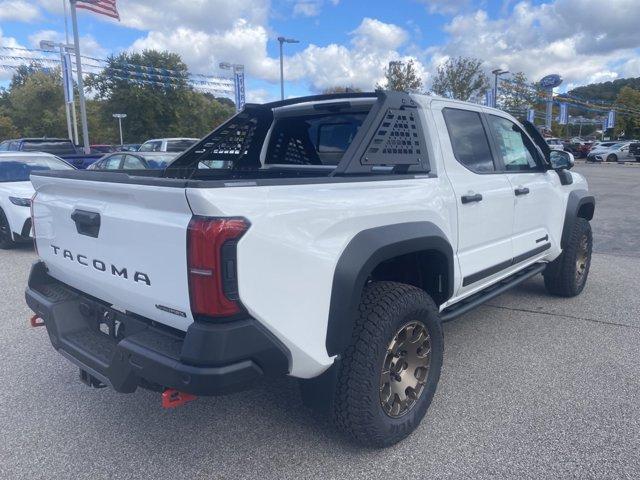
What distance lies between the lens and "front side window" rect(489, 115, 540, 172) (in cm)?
395

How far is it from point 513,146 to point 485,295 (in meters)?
1.35

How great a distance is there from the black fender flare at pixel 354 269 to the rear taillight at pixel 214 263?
0.52 m

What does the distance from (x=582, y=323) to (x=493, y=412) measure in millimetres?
2026

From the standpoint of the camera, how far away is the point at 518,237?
3959 mm

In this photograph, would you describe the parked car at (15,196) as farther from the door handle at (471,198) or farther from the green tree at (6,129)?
the green tree at (6,129)

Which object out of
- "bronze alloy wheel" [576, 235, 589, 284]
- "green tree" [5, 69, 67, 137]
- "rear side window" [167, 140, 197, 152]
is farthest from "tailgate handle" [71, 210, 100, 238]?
"green tree" [5, 69, 67, 137]

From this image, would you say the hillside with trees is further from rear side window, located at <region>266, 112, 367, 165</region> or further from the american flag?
rear side window, located at <region>266, 112, 367, 165</region>

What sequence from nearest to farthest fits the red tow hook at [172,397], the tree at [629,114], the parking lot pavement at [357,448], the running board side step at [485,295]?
the red tow hook at [172,397] → the parking lot pavement at [357,448] → the running board side step at [485,295] → the tree at [629,114]

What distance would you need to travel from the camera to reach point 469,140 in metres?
3.56

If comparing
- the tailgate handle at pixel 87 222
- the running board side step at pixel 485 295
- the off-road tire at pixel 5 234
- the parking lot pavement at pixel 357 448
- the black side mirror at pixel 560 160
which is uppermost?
the black side mirror at pixel 560 160

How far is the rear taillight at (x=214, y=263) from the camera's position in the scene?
6.33 feet

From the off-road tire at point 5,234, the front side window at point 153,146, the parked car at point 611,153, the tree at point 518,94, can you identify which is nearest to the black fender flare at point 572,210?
the off-road tire at point 5,234

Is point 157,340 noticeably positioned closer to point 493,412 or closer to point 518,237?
point 493,412

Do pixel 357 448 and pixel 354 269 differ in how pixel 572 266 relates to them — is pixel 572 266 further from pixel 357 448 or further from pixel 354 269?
pixel 354 269
